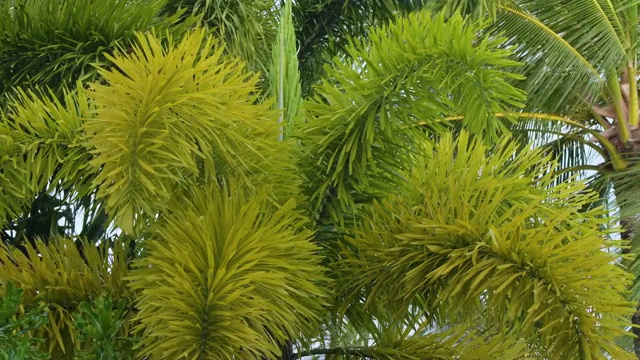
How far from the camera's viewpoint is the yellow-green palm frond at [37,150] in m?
2.59

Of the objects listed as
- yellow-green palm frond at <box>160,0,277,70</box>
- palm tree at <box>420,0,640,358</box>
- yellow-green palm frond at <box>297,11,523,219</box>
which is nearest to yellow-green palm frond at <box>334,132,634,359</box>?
yellow-green palm frond at <box>297,11,523,219</box>

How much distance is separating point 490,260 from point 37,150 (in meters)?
1.48

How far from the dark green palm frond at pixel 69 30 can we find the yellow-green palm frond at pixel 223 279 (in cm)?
110

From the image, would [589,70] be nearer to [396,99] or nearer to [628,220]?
[628,220]

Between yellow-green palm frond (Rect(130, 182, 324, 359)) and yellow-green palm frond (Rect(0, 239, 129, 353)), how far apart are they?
0.96 ft

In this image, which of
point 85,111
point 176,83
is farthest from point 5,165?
point 176,83

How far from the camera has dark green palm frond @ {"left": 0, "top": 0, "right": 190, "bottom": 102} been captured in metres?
3.40

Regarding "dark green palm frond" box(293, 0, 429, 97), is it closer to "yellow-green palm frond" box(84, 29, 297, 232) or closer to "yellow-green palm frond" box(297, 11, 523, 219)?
"yellow-green palm frond" box(297, 11, 523, 219)

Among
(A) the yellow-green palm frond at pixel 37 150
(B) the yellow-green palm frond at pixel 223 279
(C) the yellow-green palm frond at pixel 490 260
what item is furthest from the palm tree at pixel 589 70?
(A) the yellow-green palm frond at pixel 37 150

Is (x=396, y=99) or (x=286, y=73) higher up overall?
(x=286, y=73)

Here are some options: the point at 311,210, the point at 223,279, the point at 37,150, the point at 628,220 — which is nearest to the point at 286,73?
the point at 311,210

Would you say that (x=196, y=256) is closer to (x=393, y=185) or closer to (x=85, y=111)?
(x=85, y=111)

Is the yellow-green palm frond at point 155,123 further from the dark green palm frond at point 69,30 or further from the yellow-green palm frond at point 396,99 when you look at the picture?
the dark green palm frond at point 69,30

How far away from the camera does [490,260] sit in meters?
2.45
